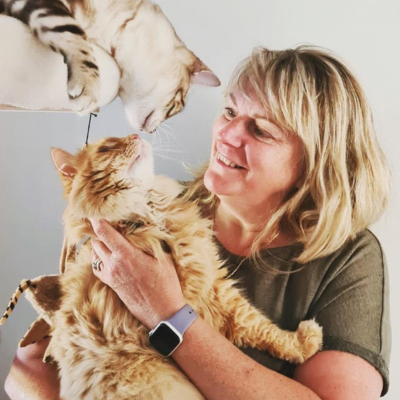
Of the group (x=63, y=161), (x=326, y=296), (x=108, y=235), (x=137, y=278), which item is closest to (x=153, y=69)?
(x=63, y=161)

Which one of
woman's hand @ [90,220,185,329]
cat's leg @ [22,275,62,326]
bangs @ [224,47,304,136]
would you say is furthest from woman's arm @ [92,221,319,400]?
bangs @ [224,47,304,136]

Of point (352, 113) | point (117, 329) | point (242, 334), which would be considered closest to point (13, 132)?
point (117, 329)

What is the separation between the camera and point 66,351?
1345 mm

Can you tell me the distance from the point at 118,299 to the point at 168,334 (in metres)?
0.16

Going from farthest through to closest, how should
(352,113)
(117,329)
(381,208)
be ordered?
(381,208), (352,113), (117,329)

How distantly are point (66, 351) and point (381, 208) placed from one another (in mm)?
992

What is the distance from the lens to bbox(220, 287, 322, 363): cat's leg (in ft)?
4.48

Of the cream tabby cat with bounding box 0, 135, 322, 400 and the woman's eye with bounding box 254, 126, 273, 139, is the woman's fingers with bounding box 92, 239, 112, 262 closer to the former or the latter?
the cream tabby cat with bounding box 0, 135, 322, 400

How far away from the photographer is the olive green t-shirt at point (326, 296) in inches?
54.6

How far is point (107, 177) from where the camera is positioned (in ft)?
4.63

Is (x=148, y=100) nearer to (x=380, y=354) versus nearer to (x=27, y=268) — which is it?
(x=27, y=268)

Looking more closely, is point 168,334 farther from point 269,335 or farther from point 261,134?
point 261,134

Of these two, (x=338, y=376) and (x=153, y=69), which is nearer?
(x=338, y=376)

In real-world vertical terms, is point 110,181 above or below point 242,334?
above
